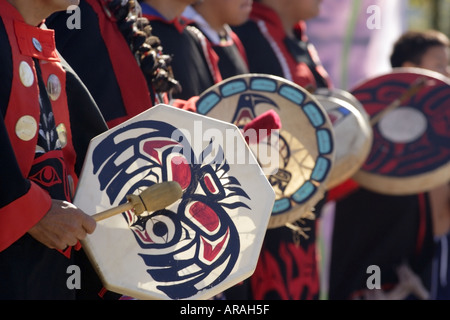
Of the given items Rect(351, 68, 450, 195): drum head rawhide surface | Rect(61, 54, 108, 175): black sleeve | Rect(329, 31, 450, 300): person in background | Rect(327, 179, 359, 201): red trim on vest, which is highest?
Rect(61, 54, 108, 175): black sleeve

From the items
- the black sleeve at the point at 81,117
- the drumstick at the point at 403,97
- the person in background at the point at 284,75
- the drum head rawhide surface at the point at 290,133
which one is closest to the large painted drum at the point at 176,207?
the black sleeve at the point at 81,117

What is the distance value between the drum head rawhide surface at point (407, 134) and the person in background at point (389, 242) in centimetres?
33

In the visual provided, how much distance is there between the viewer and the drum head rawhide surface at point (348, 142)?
3699 millimetres

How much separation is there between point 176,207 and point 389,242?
7.63 ft

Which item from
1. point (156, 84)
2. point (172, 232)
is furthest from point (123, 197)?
point (156, 84)

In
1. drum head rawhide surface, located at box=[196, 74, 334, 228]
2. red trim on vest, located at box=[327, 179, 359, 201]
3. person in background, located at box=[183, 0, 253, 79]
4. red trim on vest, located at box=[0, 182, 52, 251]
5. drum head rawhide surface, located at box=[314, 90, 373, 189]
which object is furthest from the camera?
red trim on vest, located at box=[327, 179, 359, 201]

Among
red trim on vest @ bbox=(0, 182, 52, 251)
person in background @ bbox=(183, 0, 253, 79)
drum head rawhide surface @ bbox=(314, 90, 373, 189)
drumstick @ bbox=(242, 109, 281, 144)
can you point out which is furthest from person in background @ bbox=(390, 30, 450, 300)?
red trim on vest @ bbox=(0, 182, 52, 251)

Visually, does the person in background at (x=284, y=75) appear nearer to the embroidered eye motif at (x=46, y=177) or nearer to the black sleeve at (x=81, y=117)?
the black sleeve at (x=81, y=117)

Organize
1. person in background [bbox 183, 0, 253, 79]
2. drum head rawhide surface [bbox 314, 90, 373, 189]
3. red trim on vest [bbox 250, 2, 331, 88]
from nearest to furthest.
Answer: person in background [bbox 183, 0, 253, 79] < drum head rawhide surface [bbox 314, 90, 373, 189] < red trim on vest [bbox 250, 2, 331, 88]

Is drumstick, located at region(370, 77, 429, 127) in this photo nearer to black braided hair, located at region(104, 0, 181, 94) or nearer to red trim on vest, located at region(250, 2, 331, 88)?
red trim on vest, located at region(250, 2, 331, 88)

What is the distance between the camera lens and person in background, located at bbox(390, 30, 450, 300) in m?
4.56

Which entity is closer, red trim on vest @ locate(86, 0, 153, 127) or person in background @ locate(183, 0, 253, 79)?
red trim on vest @ locate(86, 0, 153, 127)

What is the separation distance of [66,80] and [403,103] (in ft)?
7.49

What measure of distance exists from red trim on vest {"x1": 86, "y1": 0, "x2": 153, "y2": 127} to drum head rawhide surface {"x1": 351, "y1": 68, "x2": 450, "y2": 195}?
160cm
